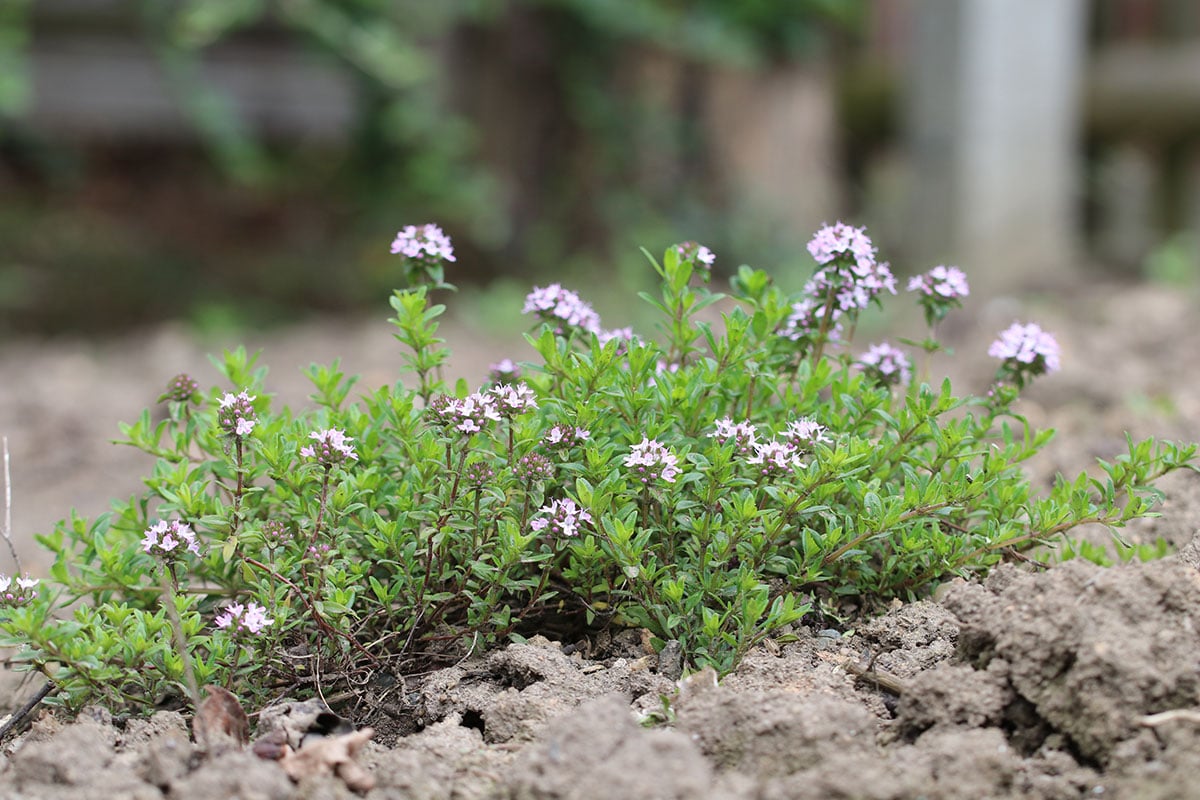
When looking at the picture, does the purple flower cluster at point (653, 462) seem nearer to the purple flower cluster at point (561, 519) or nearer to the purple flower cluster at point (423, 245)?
the purple flower cluster at point (561, 519)

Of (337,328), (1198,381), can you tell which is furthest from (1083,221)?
(337,328)

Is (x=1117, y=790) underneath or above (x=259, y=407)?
underneath

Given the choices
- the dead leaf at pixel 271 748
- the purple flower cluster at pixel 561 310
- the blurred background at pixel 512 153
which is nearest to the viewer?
the dead leaf at pixel 271 748

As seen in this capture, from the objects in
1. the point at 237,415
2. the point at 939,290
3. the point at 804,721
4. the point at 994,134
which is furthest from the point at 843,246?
the point at 994,134

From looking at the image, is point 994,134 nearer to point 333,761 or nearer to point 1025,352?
point 1025,352

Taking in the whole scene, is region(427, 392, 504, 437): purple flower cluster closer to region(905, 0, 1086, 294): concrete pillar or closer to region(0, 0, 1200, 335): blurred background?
region(0, 0, 1200, 335): blurred background

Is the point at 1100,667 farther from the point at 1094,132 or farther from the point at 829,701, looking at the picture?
the point at 1094,132

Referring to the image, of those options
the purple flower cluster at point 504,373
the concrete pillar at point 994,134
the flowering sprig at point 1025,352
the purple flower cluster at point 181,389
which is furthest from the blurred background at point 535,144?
the flowering sprig at point 1025,352
